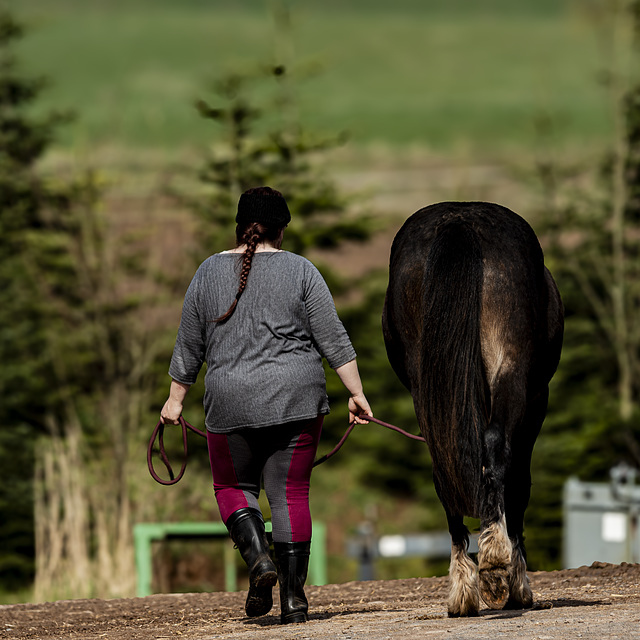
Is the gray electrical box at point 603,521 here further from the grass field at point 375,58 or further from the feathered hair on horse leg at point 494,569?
the grass field at point 375,58

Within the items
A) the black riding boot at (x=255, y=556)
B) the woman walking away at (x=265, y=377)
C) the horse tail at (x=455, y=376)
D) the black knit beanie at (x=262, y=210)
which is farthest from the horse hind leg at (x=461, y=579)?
the black knit beanie at (x=262, y=210)

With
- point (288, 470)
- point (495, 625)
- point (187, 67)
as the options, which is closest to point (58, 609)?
point (288, 470)

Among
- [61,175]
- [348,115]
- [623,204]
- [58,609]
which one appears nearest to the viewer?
[58,609]

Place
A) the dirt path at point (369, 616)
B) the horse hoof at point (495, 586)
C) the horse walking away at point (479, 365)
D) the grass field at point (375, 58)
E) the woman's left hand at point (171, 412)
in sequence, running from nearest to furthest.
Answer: the dirt path at point (369, 616)
the horse hoof at point (495, 586)
the horse walking away at point (479, 365)
the woman's left hand at point (171, 412)
the grass field at point (375, 58)

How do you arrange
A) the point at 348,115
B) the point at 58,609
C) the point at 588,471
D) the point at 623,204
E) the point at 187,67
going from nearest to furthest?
the point at 58,609 < the point at 588,471 < the point at 623,204 < the point at 348,115 < the point at 187,67

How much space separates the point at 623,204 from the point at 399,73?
213 ft

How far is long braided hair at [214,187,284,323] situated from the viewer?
481 centimetres

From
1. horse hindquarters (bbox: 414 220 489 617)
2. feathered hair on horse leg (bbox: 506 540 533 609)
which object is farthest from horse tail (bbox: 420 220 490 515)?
feathered hair on horse leg (bbox: 506 540 533 609)

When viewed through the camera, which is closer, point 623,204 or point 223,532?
point 223,532

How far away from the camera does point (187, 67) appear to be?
73.6 meters

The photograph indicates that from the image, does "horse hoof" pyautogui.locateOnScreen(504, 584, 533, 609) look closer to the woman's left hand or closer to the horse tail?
the horse tail

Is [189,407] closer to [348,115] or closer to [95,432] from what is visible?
[95,432]

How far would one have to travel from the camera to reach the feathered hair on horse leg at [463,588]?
4832 mm

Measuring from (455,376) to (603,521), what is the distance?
6852 millimetres
